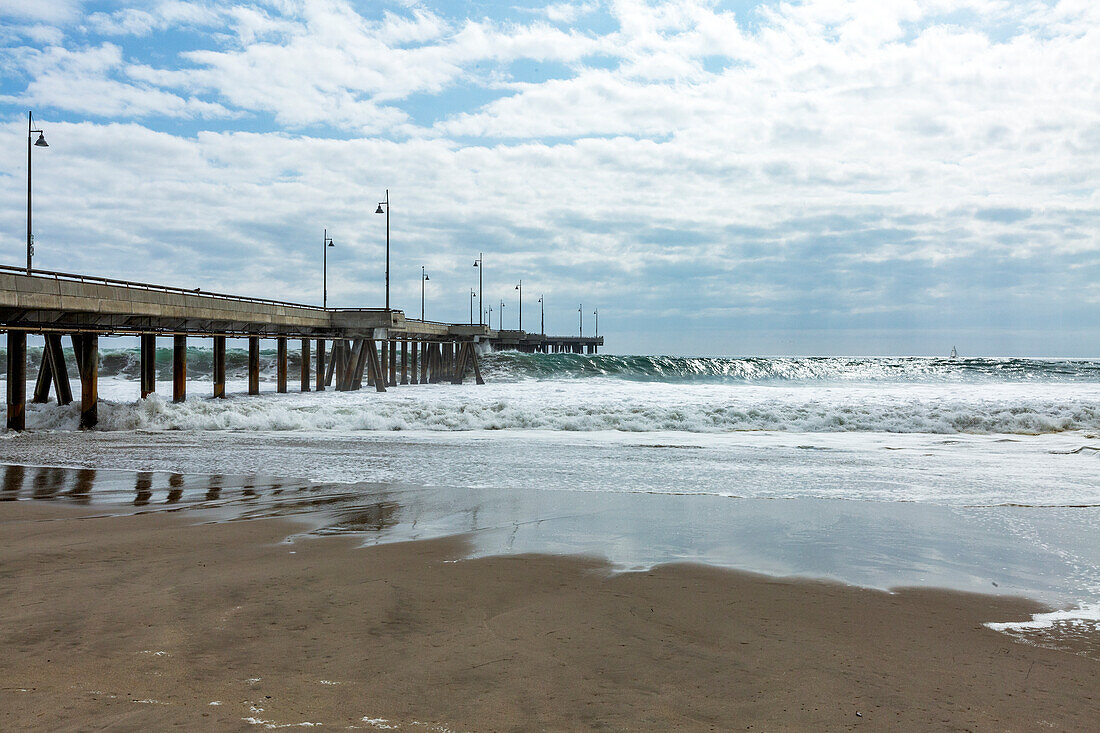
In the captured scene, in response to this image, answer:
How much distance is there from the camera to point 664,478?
11211 millimetres

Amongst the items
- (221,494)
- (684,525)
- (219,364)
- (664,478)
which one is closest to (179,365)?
(219,364)

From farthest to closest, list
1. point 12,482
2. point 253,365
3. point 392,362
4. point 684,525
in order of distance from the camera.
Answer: point 392,362 → point 253,365 → point 12,482 → point 684,525

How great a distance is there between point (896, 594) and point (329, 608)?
376 centimetres

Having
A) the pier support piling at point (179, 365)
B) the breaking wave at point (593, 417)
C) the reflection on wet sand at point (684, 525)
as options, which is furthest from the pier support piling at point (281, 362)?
the reflection on wet sand at point (684, 525)

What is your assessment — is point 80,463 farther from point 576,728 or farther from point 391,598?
point 576,728

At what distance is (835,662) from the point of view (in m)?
3.93

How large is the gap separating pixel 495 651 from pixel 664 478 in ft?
24.6

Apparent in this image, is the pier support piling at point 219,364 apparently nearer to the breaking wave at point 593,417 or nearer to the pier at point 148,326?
the pier at point 148,326

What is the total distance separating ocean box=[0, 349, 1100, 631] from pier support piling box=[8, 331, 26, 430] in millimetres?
770

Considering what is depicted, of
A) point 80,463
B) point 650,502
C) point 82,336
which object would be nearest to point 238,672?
point 650,502

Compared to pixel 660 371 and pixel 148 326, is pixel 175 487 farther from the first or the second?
pixel 660 371

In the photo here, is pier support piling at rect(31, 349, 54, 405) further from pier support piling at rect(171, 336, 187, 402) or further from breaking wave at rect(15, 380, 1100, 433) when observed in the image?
pier support piling at rect(171, 336, 187, 402)

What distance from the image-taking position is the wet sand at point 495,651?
3244 millimetres

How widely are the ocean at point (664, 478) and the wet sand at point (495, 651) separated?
30.3 inches
